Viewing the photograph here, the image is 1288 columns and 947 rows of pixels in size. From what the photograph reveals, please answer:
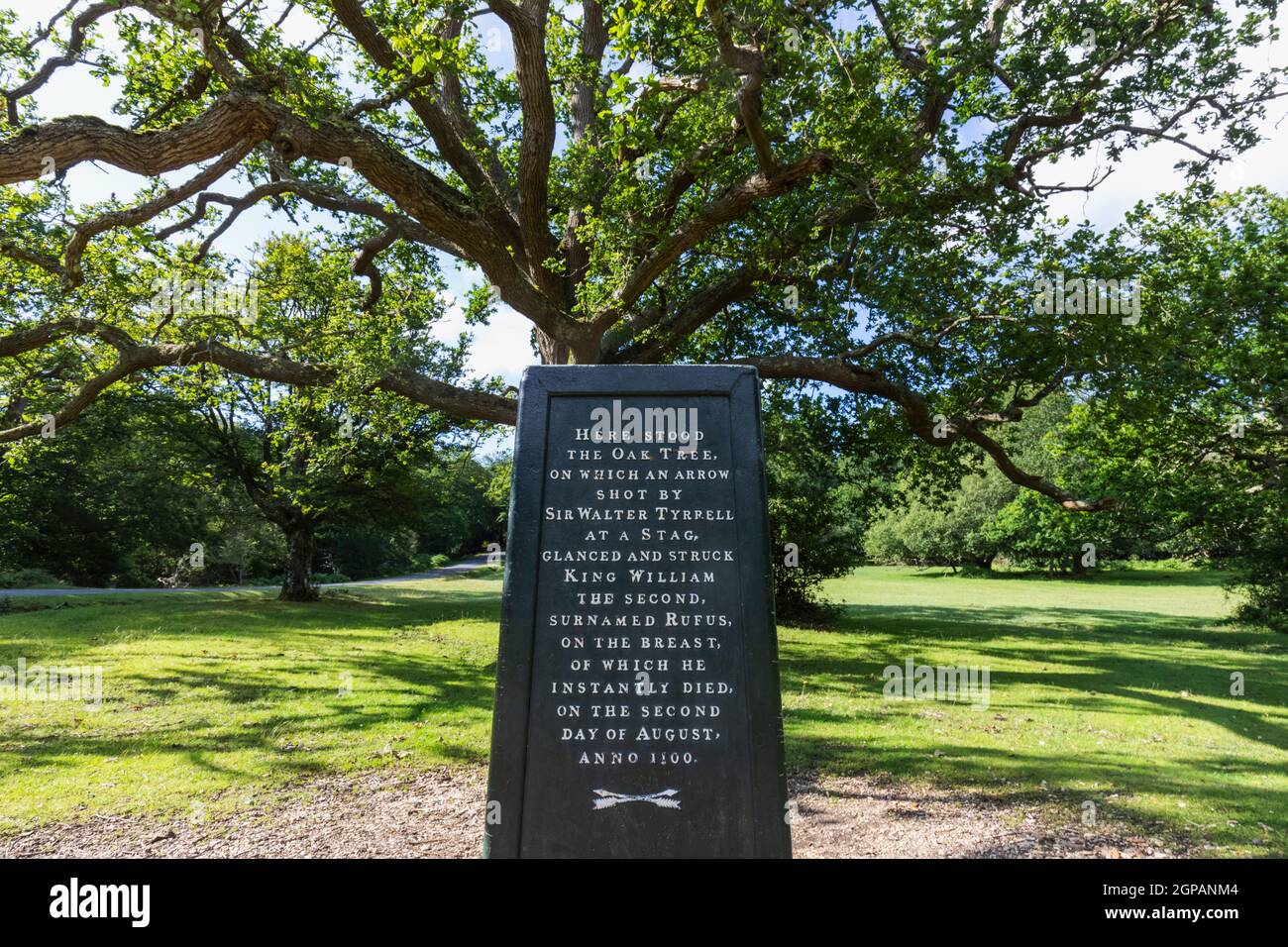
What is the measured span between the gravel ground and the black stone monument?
2.14 meters

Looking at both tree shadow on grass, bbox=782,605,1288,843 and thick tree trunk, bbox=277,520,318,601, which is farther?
thick tree trunk, bbox=277,520,318,601

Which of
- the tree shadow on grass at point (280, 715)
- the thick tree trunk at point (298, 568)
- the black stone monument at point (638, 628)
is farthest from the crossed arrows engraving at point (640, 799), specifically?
the thick tree trunk at point (298, 568)

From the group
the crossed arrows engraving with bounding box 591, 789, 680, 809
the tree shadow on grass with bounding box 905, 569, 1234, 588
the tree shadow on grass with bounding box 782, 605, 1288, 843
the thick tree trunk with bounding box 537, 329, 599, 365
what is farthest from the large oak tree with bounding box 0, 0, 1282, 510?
the tree shadow on grass with bounding box 905, 569, 1234, 588

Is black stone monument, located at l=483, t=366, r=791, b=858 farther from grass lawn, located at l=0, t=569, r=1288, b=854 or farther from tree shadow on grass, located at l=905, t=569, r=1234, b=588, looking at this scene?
tree shadow on grass, located at l=905, t=569, r=1234, b=588

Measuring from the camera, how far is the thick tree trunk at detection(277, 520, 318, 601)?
23.4m

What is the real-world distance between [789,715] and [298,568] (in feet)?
67.2

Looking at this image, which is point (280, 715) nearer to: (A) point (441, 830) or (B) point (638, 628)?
(A) point (441, 830)

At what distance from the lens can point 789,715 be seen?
873 centimetres

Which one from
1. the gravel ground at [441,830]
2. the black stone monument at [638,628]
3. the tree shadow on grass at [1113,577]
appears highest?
the black stone monument at [638,628]

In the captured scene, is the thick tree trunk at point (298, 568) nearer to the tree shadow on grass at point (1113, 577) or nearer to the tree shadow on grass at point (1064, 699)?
the tree shadow on grass at point (1064, 699)

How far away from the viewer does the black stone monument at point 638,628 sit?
3.15 m

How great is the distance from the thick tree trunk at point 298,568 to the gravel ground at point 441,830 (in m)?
19.7

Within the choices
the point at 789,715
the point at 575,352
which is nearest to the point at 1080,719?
the point at 789,715
